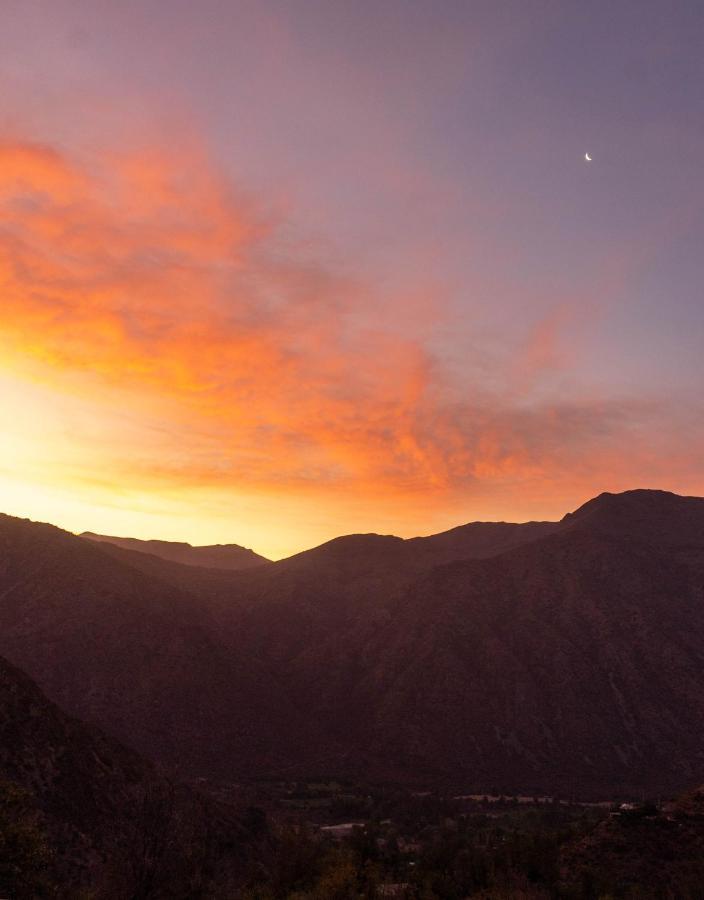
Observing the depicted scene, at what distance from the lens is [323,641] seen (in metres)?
91.7

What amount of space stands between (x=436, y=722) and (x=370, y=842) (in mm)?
46233

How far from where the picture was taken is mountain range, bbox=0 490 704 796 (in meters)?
62.7

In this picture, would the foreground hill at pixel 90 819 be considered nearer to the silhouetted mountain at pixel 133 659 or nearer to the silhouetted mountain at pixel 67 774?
the silhouetted mountain at pixel 67 774

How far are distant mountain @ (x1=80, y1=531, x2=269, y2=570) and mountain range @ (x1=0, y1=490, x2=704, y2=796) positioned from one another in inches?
2155

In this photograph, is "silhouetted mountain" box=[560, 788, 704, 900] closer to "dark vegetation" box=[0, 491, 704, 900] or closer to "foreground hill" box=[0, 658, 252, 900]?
"dark vegetation" box=[0, 491, 704, 900]

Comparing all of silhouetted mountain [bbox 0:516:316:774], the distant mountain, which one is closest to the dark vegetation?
silhouetted mountain [bbox 0:516:316:774]

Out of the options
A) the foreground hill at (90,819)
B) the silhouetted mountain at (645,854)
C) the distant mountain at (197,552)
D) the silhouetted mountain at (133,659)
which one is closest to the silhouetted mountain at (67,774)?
the foreground hill at (90,819)

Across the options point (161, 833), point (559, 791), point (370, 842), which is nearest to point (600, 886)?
point (370, 842)

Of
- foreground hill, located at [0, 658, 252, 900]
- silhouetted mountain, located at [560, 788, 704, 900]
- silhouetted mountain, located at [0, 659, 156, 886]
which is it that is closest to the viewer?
foreground hill, located at [0, 658, 252, 900]

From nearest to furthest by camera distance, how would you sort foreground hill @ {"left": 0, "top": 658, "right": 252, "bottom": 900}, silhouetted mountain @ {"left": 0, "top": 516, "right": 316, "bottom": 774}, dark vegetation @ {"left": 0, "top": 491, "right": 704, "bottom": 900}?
foreground hill @ {"left": 0, "top": 658, "right": 252, "bottom": 900}
dark vegetation @ {"left": 0, "top": 491, "right": 704, "bottom": 900}
silhouetted mountain @ {"left": 0, "top": 516, "right": 316, "bottom": 774}

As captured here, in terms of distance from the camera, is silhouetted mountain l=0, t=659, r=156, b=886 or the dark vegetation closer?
the dark vegetation

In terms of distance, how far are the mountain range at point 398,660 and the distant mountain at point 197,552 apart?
54.7 metres

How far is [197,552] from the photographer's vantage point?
556 feet

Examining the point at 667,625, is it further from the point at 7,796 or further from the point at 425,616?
the point at 7,796
